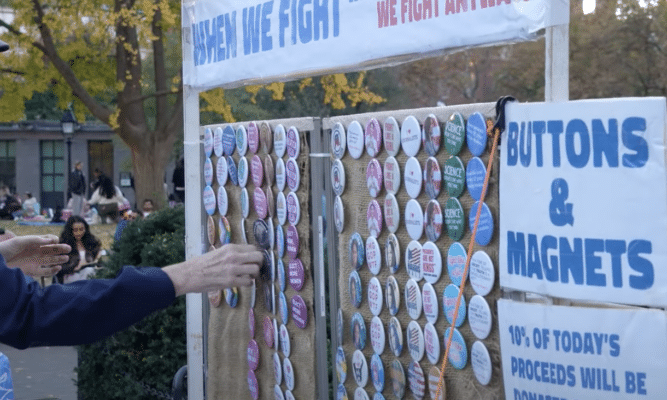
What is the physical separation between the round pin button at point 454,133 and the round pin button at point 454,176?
1.1 inches

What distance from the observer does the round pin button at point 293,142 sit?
3.46 meters

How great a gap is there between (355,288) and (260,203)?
72 cm

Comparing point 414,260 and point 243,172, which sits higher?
point 243,172

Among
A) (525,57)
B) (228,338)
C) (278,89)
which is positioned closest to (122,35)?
(278,89)

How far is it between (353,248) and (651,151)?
4.07 ft

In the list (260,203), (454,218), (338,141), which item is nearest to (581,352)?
(454,218)

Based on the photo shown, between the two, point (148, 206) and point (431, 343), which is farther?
point (148, 206)

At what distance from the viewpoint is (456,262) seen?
2711 mm

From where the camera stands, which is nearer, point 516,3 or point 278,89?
point 516,3

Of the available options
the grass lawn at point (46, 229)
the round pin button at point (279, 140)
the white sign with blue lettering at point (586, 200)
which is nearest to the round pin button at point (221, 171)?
the round pin button at point (279, 140)

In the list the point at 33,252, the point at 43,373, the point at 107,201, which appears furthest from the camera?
the point at 107,201

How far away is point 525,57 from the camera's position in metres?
32.0

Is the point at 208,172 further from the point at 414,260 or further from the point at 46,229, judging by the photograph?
the point at 46,229

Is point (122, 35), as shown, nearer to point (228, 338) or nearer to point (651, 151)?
point (228, 338)
